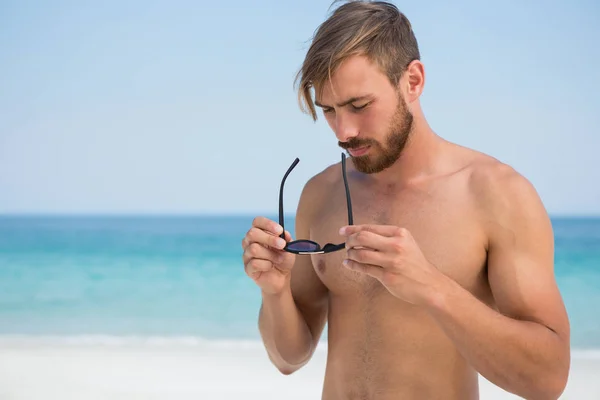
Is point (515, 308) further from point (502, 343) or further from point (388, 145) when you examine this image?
point (388, 145)

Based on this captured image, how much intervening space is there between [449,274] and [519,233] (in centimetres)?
20

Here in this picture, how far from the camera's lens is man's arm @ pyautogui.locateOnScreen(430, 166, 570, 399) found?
1547mm

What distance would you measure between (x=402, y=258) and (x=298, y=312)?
610 millimetres

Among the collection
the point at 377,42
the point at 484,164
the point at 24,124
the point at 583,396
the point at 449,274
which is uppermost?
the point at 24,124

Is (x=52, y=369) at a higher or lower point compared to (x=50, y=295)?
lower

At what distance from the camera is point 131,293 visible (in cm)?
1219

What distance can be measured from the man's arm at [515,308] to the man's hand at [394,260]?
0.14 feet

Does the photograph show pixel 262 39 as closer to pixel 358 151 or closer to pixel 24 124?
pixel 24 124

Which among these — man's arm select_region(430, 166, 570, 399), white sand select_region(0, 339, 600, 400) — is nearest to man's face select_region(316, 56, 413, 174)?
Result: man's arm select_region(430, 166, 570, 399)

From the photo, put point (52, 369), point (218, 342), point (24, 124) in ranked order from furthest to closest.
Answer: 1. point (24, 124)
2. point (218, 342)
3. point (52, 369)

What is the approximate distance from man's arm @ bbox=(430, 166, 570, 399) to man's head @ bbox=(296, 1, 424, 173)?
10.5 inches

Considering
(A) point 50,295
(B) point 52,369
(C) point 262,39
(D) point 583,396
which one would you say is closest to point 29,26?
(C) point 262,39

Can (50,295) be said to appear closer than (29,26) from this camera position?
Yes

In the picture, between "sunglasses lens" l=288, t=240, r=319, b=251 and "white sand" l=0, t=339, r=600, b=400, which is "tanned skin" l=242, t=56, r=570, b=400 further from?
"white sand" l=0, t=339, r=600, b=400
